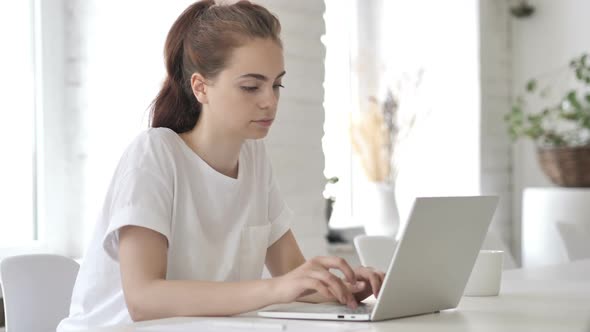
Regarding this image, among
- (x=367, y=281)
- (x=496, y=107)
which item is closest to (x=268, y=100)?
(x=367, y=281)

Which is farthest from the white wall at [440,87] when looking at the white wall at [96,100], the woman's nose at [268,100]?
the woman's nose at [268,100]

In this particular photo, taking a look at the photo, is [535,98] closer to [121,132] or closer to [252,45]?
[121,132]

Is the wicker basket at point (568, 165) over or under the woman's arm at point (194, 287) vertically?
over

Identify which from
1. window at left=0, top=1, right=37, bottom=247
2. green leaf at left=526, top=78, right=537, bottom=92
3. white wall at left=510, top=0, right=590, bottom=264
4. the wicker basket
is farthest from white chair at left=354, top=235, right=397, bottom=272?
white wall at left=510, top=0, right=590, bottom=264

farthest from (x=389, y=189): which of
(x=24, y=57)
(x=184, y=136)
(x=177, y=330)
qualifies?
(x=177, y=330)

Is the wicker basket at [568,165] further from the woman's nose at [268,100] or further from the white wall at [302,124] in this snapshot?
the woman's nose at [268,100]

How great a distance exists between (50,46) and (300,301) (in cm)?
165

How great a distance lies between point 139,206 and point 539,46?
410cm

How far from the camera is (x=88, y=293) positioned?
1871 mm

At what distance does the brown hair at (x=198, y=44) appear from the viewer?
6.26ft

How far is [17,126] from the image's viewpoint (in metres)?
3.04

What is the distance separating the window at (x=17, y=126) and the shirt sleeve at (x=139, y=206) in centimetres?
132

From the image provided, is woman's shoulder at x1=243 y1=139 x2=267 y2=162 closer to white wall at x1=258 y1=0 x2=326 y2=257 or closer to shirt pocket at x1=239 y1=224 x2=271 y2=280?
shirt pocket at x1=239 y1=224 x2=271 y2=280

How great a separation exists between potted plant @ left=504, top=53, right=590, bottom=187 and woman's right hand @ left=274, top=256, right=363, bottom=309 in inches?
132
